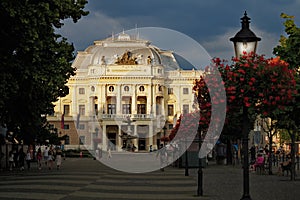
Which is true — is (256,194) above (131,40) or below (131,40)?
below

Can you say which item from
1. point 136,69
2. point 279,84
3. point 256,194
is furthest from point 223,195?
point 136,69

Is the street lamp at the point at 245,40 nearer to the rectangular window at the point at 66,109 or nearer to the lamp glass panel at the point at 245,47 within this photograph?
the lamp glass panel at the point at 245,47

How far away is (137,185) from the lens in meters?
25.3

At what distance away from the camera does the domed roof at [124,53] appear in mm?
109750

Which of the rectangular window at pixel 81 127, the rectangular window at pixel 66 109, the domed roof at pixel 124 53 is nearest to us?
the rectangular window at pixel 81 127

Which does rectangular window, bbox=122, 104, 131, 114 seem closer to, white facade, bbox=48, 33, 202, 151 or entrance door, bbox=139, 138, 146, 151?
white facade, bbox=48, 33, 202, 151

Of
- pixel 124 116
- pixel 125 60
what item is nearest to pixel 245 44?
pixel 124 116

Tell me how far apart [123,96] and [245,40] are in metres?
96.5

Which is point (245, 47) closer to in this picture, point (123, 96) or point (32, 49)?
point (32, 49)

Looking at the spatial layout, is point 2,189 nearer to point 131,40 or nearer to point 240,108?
point 240,108

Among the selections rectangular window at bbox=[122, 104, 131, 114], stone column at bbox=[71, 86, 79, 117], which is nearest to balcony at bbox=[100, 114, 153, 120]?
rectangular window at bbox=[122, 104, 131, 114]

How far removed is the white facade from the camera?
108 metres

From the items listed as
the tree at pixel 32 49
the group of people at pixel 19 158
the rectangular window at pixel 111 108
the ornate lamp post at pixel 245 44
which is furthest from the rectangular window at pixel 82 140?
the ornate lamp post at pixel 245 44

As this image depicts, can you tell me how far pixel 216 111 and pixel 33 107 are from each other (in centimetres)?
1734
